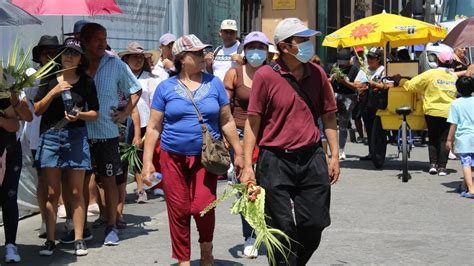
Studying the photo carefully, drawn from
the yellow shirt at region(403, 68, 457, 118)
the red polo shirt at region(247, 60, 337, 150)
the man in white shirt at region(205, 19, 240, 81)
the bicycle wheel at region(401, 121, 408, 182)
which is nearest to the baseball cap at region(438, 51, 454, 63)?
the yellow shirt at region(403, 68, 457, 118)

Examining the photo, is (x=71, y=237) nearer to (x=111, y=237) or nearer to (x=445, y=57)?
(x=111, y=237)

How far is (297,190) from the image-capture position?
20.8 feet

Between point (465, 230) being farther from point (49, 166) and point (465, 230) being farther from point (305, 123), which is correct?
point (49, 166)

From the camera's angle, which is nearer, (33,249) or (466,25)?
(33,249)

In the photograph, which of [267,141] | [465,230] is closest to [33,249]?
[267,141]

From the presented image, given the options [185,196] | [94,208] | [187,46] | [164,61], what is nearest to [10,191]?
[185,196]

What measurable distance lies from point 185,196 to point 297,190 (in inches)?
38.6

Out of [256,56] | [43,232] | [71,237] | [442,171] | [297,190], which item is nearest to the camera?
[297,190]

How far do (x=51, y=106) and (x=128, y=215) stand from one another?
255 centimetres

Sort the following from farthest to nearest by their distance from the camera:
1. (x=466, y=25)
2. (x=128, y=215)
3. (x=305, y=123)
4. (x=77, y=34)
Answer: (x=466, y=25)
(x=128, y=215)
(x=77, y=34)
(x=305, y=123)

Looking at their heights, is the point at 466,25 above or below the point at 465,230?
above

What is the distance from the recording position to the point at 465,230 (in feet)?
29.9

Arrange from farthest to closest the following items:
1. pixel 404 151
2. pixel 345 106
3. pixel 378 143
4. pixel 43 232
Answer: pixel 345 106, pixel 378 143, pixel 404 151, pixel 43 232

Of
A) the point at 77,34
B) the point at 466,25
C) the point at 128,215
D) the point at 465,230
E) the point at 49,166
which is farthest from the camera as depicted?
the point at 466,25
